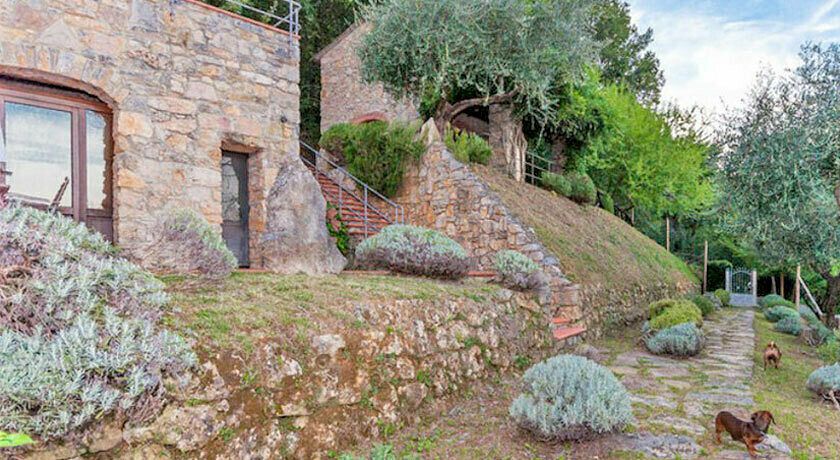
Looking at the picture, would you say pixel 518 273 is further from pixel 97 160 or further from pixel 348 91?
pixel 348 91

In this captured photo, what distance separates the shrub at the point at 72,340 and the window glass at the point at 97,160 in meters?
3.17

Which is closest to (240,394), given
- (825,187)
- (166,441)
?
(166,441)

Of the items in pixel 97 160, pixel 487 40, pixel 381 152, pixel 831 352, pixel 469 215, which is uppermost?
pixel 487 40

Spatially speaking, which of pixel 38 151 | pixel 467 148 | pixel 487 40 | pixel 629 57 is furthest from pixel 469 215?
pixel 629 57

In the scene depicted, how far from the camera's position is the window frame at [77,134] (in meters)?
5.32

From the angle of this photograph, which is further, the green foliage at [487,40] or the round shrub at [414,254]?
the green foliage at [487,40]

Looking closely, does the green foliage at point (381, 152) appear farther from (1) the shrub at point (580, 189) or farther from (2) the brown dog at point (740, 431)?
(2) the brown dog at point (740, 431)

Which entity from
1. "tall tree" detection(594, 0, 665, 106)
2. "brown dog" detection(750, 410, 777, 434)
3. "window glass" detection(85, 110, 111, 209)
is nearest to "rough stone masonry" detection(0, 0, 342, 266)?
"window glass" detection(85, 110, 111, 209)

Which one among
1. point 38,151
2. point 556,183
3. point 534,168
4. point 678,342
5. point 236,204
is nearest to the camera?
point 38,151

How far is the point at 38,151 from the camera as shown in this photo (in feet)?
17.7

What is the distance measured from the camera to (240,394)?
2.61 metres

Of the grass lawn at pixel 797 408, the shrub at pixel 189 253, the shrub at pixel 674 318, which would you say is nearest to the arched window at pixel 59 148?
the shrub at pixel 189 253

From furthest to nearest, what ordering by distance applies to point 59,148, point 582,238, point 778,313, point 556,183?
point 556,183 < point 778,313 < point 582,238 < point 59,148

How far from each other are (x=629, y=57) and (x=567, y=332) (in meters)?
21.8
